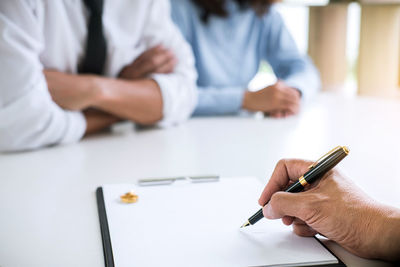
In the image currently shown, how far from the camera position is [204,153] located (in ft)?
3.51

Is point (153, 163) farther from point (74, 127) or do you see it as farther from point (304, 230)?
point (304, 230)

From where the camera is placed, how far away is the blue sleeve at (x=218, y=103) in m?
1.52

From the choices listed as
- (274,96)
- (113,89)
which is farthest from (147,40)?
(274,96)

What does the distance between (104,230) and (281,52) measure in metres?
1.38

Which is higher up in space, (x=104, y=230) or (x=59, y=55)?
(x=59, y=55)

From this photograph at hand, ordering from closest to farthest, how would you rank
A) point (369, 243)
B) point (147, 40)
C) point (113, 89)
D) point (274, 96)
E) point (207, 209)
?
point (369, 243) → point (207, 209) → point (113, 89) → point (147, 40) → point (274, 96)

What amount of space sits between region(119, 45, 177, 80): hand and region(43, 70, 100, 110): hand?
0.17m

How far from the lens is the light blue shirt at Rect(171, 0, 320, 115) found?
6.05ft

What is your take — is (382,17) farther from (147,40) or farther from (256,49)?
(147,40)

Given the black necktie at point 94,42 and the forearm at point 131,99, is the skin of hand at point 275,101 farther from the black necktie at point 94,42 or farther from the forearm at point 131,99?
the black necktie at point 94,42

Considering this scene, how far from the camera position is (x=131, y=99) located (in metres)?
1.22

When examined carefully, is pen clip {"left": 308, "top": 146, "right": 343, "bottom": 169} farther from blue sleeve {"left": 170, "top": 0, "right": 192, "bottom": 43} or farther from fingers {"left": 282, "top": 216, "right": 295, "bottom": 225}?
blue sleeve {"left": 170, "top": 0, "right": 192, "bottom": 43}

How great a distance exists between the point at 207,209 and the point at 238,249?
0.14 metres

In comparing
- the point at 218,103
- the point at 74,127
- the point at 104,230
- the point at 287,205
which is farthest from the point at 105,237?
the point at 218,103
